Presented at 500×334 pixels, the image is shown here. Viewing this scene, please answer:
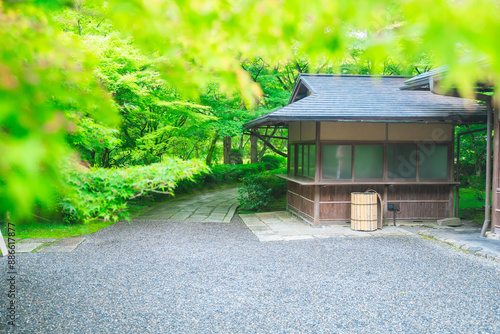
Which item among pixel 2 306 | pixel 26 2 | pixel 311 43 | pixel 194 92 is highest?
pixel 26 2

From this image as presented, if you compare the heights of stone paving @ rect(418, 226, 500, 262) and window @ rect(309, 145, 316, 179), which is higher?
window @ rect(309, 145, 316, 179)

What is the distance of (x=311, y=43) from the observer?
48.8 inches

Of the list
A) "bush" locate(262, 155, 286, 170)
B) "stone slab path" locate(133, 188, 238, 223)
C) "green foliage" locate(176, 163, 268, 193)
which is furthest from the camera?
"bush" locate(262, 155, 286, 170)

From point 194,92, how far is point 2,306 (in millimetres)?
4583

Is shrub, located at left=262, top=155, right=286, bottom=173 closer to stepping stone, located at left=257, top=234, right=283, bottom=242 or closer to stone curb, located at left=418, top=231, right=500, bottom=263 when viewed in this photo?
stepping stone, located at left=257, top=234, right=283, bottom=242

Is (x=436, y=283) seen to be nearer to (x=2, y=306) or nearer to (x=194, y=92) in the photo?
(x=194, y=92)

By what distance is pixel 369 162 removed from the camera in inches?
356

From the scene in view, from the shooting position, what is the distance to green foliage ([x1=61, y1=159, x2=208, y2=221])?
10.9ft

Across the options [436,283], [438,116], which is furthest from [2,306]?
[438,116]

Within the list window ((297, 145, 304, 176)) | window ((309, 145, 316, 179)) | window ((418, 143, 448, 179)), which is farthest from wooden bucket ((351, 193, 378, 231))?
window ((297, 145, 304, 176))

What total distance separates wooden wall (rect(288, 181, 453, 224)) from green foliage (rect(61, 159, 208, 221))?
550cm

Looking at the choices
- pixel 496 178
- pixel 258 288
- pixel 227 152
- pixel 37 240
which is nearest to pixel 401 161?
pixel 496 178

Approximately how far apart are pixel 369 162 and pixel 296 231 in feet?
8.75

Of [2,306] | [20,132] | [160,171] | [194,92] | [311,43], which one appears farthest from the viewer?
[2,306]
